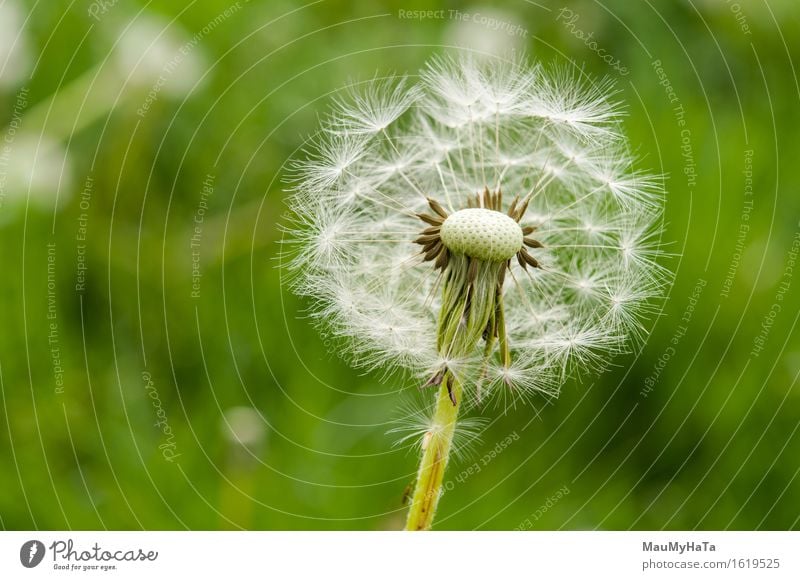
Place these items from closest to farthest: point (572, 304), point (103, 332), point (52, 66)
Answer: point (572, 304) → point (103, 332) → point (52, 66)

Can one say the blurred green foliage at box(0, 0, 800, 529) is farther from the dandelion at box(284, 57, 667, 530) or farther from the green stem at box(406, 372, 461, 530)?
the green stem at box(406, 372, 461, 530)

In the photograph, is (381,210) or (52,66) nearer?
(381,210)

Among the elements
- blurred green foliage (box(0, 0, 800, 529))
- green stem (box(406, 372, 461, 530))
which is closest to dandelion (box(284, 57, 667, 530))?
green stem (box(406, 372, 461, 530))

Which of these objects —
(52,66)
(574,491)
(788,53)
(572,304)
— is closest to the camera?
(572,304)

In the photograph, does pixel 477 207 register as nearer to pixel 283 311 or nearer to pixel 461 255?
pixel 461 255

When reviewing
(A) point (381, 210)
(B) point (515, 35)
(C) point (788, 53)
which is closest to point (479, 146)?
(A) point (381, 210)
